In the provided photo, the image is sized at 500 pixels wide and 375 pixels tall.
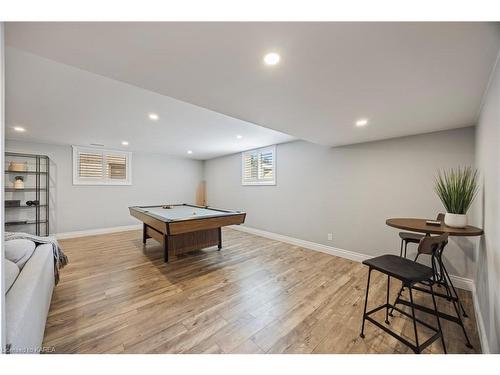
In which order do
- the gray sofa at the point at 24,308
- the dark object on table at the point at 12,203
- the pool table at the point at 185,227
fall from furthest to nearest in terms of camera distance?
the dark object on table at the point at 12,203 → the pool table at the point at 185,227 → the gray sofa at the point at 24,308

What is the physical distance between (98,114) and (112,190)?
3.34 meters

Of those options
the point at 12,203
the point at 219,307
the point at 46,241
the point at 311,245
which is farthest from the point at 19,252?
the point at 311,245

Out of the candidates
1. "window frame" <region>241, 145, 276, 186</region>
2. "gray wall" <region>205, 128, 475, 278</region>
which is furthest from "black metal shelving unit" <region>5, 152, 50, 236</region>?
"gray wall" <region>205, 128, 475, 278</region>

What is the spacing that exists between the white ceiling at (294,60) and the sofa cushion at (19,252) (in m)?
1.57

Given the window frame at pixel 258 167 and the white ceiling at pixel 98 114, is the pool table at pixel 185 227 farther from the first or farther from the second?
the window frame at pixel 258 167

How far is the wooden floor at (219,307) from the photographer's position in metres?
1.60

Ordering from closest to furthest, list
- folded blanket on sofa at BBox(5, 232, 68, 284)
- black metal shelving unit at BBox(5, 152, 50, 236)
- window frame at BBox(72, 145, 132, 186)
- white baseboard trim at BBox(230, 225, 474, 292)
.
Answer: folded blanket on sofa at BBox(5, 232, 68, 284) < white baseboard trim at BBox(230, 225, 474, 292) < black metal shelving unit at BBox(5, 152, 50, 236) < window frame at BBox(72, 145, 132, 186)

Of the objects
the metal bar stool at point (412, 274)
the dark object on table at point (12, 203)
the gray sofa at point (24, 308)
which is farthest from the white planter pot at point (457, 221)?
the dark object on table at point (12, 203)

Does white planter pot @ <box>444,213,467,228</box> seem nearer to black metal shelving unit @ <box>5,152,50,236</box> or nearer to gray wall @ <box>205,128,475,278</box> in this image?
gray wall @ <box>205,128,475,278</box>

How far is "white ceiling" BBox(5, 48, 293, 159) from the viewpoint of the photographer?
1.85 meters

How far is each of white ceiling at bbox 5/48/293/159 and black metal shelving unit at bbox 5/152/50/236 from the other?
24.4 inches

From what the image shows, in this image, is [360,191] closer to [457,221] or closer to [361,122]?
[361,122]

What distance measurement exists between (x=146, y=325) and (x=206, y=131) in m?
2.98

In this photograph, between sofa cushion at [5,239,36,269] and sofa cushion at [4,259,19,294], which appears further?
sofa cushion at [5,239,36,269]
